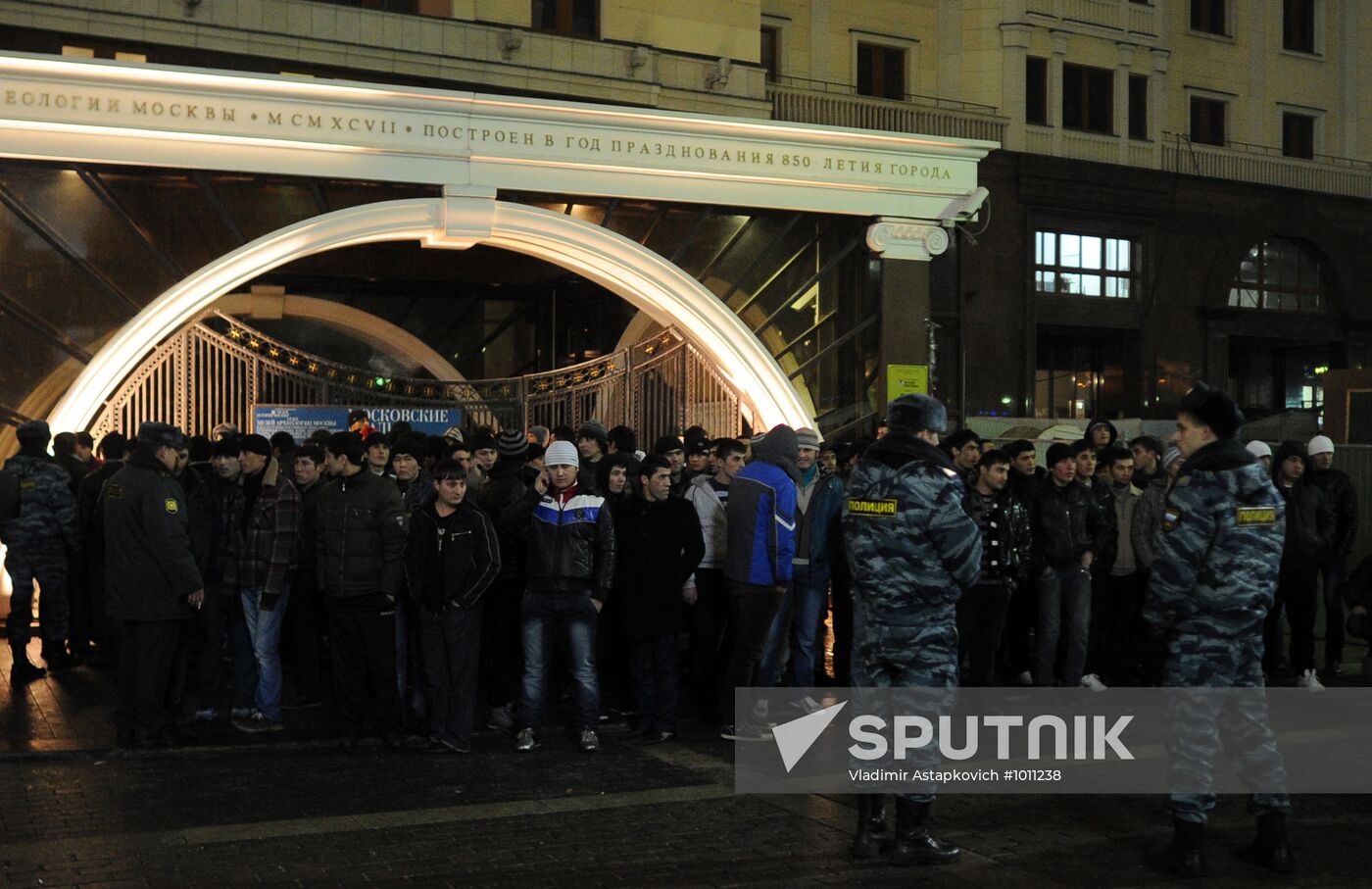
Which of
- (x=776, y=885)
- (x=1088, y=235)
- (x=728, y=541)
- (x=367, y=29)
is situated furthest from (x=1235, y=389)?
(x=776, y=885)

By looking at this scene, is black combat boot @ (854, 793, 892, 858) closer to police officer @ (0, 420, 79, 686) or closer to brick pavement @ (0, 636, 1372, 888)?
brick pavement @ (0, 636, 1372, 888)

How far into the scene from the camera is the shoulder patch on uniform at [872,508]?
269 inches

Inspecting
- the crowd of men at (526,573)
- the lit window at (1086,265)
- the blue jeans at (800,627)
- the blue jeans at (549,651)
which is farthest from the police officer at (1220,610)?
the lit window at (1086,265)

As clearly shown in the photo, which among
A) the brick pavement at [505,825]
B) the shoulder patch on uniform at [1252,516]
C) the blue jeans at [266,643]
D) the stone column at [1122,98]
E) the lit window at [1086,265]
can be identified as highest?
the stone column at [1122,98]

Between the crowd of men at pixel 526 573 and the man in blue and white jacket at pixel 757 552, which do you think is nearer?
the crowd of men at pixel 526 573

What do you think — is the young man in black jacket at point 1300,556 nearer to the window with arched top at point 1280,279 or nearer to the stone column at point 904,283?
the stone column at point 904,283

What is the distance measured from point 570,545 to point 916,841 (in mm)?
3380

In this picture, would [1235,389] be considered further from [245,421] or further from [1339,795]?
[1339,795]

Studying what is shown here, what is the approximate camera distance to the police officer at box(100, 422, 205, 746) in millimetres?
9266

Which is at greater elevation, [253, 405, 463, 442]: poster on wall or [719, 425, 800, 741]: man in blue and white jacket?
[253, 405, 463, 442]: poster on wall

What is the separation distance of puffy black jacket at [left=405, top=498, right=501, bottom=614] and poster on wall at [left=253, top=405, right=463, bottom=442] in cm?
699

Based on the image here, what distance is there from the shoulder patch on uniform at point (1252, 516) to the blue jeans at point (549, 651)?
163 inches

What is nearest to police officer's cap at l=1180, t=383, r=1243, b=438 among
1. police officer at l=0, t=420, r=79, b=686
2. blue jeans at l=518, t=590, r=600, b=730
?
blue jeans at l=518, t=590, r=600, b=730

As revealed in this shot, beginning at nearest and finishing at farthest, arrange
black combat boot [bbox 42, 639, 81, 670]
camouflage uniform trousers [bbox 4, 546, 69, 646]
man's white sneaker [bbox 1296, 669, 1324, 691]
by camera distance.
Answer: man's white sneaker [bbox 1296, 669, 1324, 691], camouflage uniform trousers [bbox 4, 546, 69, 646], black combat boot [bbox 42, 639, 81, 670]
